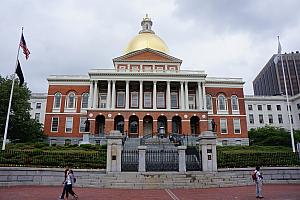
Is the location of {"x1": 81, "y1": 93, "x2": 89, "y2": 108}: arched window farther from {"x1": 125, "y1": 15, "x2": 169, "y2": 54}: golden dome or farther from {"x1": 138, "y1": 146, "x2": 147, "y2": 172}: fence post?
{"x1": 138, "y1": 146, "x2": 147, "y2": 172}: fence post

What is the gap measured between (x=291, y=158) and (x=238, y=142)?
30543 mm

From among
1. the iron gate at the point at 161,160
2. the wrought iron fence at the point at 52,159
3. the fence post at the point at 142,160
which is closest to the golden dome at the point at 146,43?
the iron gate at the point at 161,160

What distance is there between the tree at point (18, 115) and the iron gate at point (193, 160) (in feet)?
102

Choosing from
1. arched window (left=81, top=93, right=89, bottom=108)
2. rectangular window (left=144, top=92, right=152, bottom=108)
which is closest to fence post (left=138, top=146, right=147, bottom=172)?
rectangular window (left=144, top=92, right=152, bottom=108)

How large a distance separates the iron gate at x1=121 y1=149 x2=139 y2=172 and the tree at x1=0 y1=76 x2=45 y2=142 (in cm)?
2868

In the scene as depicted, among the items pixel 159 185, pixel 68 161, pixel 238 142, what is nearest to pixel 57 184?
pixel 68 161

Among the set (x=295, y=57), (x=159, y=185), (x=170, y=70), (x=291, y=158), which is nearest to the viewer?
(x=159, y=185)

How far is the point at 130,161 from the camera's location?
64.4ft

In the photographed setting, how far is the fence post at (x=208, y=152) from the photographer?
19016 millimetres

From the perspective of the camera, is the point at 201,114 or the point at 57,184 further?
the point at 201,114

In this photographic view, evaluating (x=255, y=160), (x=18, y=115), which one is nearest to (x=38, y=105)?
(x=18, y=115)

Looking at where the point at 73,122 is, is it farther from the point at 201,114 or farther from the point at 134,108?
the point at 201,114

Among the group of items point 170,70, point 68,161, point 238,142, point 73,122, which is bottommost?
point 68,161

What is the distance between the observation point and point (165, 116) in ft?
162
